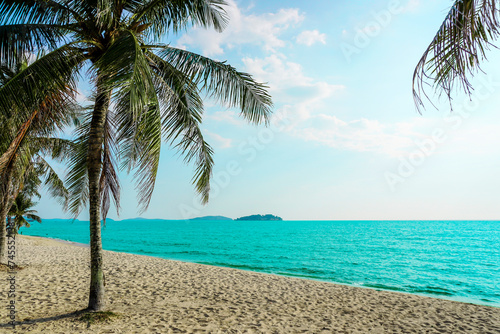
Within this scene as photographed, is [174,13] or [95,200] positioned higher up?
[174,13]

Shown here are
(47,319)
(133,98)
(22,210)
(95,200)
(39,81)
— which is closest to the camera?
(133,98)

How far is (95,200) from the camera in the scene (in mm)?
5652

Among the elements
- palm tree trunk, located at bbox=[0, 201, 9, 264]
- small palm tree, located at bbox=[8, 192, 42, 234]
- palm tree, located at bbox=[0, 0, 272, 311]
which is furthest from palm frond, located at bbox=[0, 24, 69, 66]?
small palm tree, located at bbox=[8, 192, 42, 234]

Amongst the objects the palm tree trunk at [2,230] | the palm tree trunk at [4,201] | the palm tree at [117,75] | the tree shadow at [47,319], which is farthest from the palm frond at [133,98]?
the palm tree trunk at [2,230]

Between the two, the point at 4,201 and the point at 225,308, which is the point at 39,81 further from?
the point at 4,201

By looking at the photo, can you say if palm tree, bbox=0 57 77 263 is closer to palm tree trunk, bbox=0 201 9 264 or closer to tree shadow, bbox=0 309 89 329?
palm tree trunk, bbox=0 201 9 264

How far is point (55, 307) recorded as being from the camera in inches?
260

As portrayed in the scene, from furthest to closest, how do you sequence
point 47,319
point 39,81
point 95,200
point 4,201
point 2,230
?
point 2,230 → point 4,201 → point 47,319 → point 95,200 → point 39,81

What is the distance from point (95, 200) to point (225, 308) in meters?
4.02

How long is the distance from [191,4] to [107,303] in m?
7.03

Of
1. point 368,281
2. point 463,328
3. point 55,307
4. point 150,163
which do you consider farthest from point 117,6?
point 368,281

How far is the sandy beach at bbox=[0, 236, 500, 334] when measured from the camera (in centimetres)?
584

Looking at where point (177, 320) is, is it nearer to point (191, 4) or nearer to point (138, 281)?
point (138, 281)

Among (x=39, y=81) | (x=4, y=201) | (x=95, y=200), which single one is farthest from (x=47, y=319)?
(x=4, y=201)
